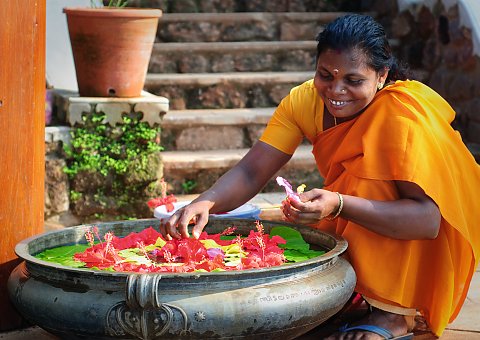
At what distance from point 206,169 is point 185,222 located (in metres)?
2.08

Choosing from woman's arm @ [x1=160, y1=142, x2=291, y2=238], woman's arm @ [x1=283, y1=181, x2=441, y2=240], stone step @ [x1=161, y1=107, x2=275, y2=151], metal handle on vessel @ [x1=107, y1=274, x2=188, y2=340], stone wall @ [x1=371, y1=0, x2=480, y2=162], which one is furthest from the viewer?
stone wall @ [x1=371, y1=0, x2=480, y2=162]

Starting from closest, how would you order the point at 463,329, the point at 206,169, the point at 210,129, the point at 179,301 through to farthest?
the point at 179,301 → the point at 463,329 → the point at 206,169 → the point at 210,129

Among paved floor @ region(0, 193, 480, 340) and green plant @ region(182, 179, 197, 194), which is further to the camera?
green plant @ region(182, 179, 197, 194)

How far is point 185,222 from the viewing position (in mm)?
2805

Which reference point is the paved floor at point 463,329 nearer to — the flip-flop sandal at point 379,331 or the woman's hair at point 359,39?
the flip-flop sandal at point 379,331

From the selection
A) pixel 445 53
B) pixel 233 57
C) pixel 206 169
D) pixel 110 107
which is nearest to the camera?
pixel 110 107

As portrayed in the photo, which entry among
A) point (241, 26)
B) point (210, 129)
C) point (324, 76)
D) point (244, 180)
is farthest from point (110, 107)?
point (324, 76)

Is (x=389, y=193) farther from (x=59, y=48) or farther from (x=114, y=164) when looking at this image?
(x=59, y=48)

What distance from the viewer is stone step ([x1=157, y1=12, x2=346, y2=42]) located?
5918 mm

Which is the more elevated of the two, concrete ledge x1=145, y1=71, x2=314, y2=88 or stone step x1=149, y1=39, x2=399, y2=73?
stone step x1=149, y1=39, x2=399, y2=73

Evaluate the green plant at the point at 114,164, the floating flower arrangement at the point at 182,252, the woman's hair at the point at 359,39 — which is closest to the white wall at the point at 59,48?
the green plant at the point at 114,164

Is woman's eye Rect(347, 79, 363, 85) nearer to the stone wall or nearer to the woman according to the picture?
the woman

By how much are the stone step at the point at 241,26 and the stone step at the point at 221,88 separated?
465mm

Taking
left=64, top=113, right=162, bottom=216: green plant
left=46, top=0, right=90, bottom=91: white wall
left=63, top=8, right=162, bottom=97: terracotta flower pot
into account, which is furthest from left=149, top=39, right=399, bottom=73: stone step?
left=64, top=113, right=162, bottom=216: green plant
